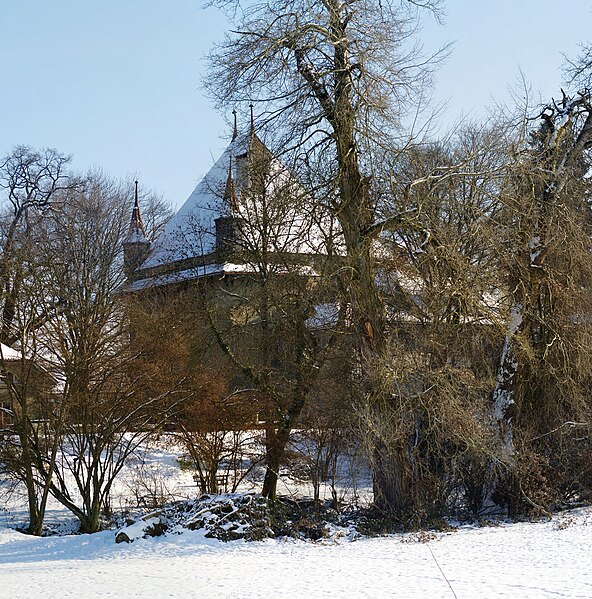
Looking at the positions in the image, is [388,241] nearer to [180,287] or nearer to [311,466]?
[311,466]

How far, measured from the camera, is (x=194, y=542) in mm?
14320

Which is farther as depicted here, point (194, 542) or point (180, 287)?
point (180, 287)

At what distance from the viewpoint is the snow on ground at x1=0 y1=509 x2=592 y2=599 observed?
1051 centimetres

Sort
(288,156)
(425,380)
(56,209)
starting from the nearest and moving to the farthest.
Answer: (425,380)
(288,156)
(56,209)

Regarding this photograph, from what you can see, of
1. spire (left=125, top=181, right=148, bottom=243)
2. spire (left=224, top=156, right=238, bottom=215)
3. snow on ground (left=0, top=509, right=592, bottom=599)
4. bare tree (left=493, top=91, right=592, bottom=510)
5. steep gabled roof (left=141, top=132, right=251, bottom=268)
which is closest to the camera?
snow on ground (left=0, top=509, right=592, bottom=599)

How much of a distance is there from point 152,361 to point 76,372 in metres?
2.98

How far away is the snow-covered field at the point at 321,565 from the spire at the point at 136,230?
28184mm

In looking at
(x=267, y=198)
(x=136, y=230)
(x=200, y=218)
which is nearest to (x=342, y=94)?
(x=267, y=198)

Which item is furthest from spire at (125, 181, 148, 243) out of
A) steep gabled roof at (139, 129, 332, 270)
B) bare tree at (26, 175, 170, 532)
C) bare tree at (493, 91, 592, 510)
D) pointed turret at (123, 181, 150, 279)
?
bare tree at (493, 91, 592, 510)

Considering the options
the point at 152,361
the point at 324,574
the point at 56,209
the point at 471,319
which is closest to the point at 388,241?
the point at 471,319

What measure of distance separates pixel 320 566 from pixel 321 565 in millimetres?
88

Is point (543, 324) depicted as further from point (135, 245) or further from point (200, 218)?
point (135, 245)

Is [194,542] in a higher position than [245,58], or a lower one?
lower

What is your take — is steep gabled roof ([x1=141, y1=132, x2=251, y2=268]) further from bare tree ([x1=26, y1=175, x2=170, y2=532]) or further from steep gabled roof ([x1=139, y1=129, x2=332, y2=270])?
bare tree ([x1=26, y1=175, x2=170, y2=532])
